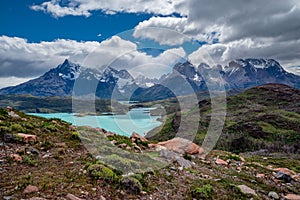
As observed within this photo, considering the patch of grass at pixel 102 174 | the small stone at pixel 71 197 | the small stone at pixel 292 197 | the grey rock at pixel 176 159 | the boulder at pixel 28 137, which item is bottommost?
the small stone at pixel 292 197

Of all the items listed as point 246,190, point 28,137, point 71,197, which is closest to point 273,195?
point 246,190

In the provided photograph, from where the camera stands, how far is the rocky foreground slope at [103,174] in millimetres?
9680

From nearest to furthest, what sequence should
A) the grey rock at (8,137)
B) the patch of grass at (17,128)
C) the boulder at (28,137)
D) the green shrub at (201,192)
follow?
1. the green shrub at (201,192)
2. the grey rock at (8,137)
3. the boulder at (28,137)
4. the patch of grass at (17,128)

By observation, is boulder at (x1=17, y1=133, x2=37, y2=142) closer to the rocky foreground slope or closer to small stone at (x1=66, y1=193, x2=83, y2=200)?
the rocky foreground slope

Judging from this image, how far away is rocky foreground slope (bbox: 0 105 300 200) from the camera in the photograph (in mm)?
9680

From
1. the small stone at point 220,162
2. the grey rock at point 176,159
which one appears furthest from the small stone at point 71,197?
the small stone at point 220,162

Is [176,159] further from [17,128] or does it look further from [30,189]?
[17,128]

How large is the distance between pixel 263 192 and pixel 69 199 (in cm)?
1043

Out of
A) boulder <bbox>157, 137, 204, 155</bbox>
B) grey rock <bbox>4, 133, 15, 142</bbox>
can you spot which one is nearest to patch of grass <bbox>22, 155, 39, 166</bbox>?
grey rock <bbox>4, 133, 15, 142</bbox>

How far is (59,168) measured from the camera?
37.7 ft

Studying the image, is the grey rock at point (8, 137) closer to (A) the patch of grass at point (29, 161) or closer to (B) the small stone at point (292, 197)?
(A) the patch of grass at point (29, 161)

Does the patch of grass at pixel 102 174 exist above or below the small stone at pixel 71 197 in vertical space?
above

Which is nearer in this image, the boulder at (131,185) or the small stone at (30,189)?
the small stone at (30,189)

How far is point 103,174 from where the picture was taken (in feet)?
35.4
